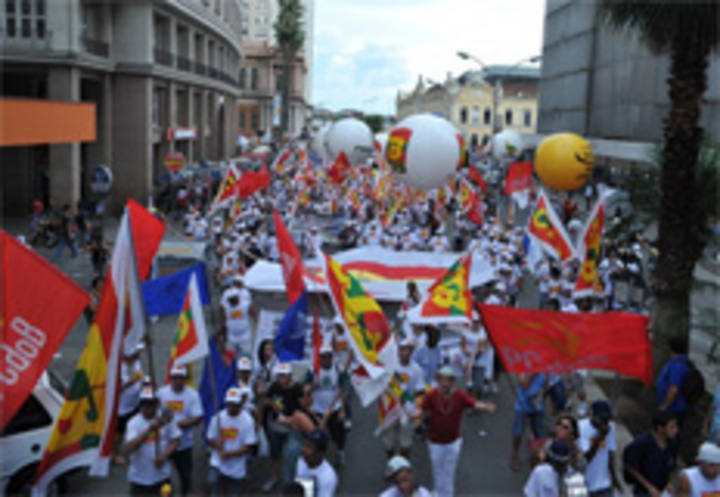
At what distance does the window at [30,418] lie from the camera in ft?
22.8

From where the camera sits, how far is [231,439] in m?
6.88

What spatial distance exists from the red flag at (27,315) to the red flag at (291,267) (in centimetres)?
322

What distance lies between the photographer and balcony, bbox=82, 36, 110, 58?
27.8 metres

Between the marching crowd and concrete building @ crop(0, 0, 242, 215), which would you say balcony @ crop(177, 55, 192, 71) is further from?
the marching crowd

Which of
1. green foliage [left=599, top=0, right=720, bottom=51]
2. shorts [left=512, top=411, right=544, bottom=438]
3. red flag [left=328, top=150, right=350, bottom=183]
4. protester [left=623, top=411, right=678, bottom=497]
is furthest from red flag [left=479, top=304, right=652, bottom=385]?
red flag [left=328, top=150, right=350, bottom=183]

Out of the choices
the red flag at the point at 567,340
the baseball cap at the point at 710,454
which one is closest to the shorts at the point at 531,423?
the red flag at the point at 567,340

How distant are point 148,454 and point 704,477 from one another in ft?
14.6

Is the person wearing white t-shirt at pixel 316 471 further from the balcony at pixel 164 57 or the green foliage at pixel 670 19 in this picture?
the balcony at pixel 164 57

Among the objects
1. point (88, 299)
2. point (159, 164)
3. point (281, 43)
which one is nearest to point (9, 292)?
point (88, 299)

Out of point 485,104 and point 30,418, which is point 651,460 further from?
point 485,104

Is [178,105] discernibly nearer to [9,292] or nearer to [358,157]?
[358,157]

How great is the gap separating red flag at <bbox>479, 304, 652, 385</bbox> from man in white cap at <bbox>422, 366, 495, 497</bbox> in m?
0.58

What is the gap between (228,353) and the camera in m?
8.09

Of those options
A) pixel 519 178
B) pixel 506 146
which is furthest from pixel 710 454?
pixel 506 146
